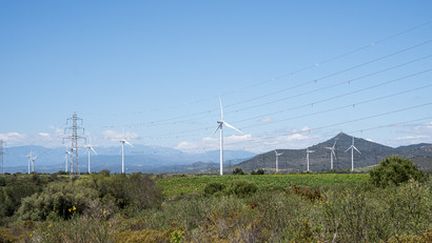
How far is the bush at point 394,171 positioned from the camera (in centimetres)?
4794

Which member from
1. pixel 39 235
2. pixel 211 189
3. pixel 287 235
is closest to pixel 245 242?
pixel 287 235

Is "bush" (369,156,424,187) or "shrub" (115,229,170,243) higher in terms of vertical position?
"bush" (369,156,424,187)

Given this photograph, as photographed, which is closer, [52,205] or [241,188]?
[52,205]

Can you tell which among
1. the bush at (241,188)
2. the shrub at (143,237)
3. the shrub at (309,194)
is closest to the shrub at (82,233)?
the shrub at (143,237)

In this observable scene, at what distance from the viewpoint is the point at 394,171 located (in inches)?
1925

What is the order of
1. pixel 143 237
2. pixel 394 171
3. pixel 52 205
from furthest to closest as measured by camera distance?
1. pixel 394 171
2. pixel 52 205
3. pixel 143 237

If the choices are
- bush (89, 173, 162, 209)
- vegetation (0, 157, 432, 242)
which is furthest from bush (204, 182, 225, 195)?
vegetation (0, 157, 432, 242)

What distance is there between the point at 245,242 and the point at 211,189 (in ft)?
139

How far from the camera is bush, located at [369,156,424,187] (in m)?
47.9

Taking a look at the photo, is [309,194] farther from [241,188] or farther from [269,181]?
[269,181]

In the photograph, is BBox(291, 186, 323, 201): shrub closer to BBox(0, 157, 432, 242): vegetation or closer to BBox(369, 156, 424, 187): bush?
BBox(369, 156, 424, 187): bush

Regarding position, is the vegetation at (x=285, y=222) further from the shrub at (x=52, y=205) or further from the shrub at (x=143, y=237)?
the shrub at (x=52, y=205)

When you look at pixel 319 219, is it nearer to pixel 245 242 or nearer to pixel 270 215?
pixel 245 242

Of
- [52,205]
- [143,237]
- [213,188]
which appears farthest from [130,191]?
[143,237]
